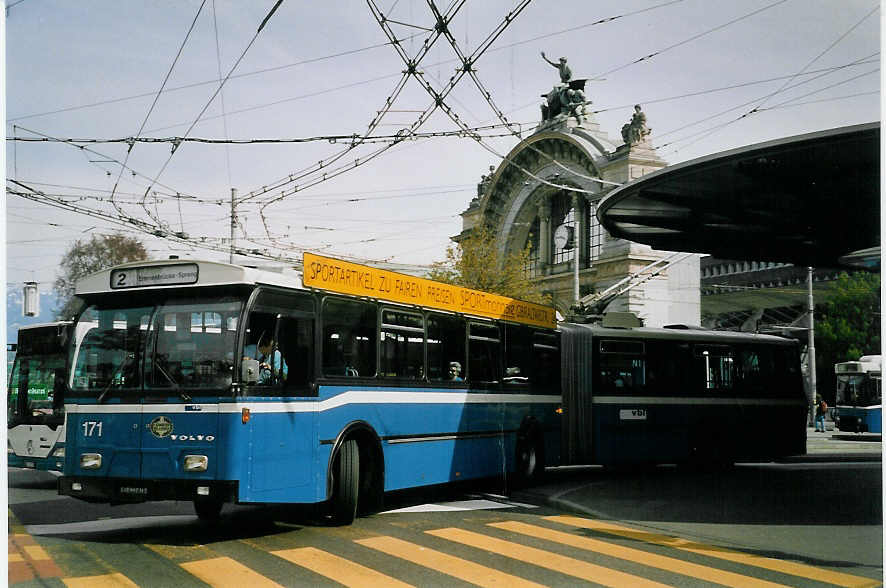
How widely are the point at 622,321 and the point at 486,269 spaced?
3.45 m

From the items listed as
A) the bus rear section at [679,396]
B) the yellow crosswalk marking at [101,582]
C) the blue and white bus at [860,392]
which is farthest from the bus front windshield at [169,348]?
the bus rear section at [679,396]

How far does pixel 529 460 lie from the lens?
14484 mm

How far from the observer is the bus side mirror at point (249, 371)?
8609mm

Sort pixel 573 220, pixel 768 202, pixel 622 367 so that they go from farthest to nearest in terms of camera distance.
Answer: pixel 622 367
pixel 573 220
pixel 768 202

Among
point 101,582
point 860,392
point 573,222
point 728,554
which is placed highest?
point 573,222

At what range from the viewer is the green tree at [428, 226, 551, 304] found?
12.6m

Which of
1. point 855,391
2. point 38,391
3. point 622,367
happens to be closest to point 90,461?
point 38,391

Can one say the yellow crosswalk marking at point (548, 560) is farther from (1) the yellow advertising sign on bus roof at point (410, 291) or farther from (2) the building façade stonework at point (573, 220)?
(2) the building façade stonework at point (573, 220)

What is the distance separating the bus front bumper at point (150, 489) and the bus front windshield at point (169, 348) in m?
A: 0.76

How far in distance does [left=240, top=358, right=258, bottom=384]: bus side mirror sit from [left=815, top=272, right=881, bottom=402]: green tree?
5.59m

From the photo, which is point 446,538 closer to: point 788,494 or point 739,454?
point 788,494

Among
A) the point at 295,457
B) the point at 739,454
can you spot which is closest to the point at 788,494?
the point at 739,454

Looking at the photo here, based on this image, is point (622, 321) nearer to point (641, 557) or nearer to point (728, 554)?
point (728, 554)

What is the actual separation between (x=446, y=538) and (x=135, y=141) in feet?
15.5
